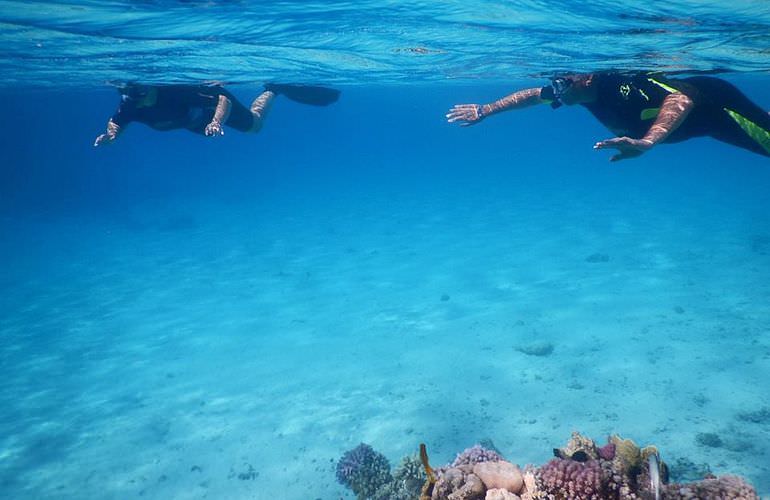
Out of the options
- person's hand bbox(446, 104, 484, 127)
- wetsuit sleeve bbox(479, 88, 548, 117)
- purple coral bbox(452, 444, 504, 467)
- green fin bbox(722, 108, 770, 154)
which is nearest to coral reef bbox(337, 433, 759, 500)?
purple coral bbox(452, 444, 504, 467)

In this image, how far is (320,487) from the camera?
29.1 ft

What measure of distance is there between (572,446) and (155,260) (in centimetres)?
2905

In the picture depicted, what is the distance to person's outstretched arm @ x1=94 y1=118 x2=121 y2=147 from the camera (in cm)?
942

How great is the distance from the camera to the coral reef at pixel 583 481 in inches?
151

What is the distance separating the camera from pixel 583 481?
152 inches

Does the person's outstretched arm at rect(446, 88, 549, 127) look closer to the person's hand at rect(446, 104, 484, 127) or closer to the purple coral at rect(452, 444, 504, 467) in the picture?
the person's hand at rect(446, 104, 484, 127)

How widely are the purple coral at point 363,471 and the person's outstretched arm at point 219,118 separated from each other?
252 inches

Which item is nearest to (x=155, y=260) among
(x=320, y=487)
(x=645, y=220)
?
(x=320, y=487)

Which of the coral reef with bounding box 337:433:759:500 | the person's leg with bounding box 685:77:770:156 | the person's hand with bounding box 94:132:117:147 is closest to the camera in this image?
the coral reef with bounding box 337:433:759:500

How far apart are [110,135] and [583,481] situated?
1039 cm

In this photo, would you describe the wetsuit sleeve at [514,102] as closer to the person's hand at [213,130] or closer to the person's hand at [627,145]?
the person's hand at [627,145]

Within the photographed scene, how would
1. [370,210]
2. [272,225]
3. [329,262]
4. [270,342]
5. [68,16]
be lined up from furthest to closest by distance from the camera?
[370,210], [272,225], [329,262], [270,342], [68,16]

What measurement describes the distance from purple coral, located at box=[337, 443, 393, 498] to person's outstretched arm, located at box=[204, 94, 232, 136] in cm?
640

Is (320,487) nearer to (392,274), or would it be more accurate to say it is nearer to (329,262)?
(392,274)
